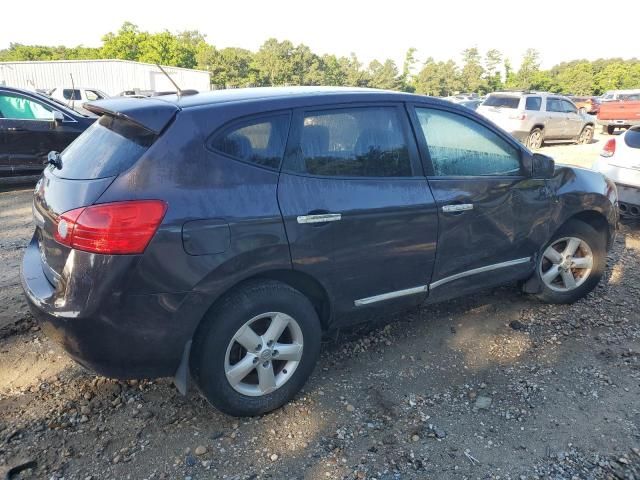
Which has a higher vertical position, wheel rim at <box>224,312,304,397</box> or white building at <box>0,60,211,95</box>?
white building at <box>0,60,211,95</box>

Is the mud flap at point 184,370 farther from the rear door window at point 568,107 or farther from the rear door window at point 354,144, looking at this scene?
the rear door window at point 568,107

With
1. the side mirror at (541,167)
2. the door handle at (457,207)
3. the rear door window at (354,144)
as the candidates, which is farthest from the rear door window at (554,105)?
the rear door window at (354,144)

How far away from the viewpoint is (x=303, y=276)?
9.20ft

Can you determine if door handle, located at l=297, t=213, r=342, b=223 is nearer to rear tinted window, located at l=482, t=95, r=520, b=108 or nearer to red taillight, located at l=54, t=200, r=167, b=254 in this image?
red taillight, located at l=54, t=200, r=167, b=254

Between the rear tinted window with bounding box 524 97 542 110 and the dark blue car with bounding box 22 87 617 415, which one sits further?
the rear tinted window with bounding box 524 97 542 110

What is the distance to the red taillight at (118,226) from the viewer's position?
2264 mm

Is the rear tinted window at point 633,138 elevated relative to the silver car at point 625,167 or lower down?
elevated

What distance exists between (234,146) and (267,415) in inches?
59.4

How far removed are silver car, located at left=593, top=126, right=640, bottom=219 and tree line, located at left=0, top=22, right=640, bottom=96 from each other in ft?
207

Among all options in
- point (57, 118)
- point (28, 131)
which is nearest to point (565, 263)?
point (57, 118)

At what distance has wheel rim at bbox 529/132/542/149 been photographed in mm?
15734

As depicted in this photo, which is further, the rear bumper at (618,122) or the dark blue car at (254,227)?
the rear bumper at (618,122)

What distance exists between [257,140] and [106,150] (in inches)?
30.9

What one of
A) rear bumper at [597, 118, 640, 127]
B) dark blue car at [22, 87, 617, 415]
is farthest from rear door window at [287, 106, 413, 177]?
rear bumper at [597, 118, 640, 127]
